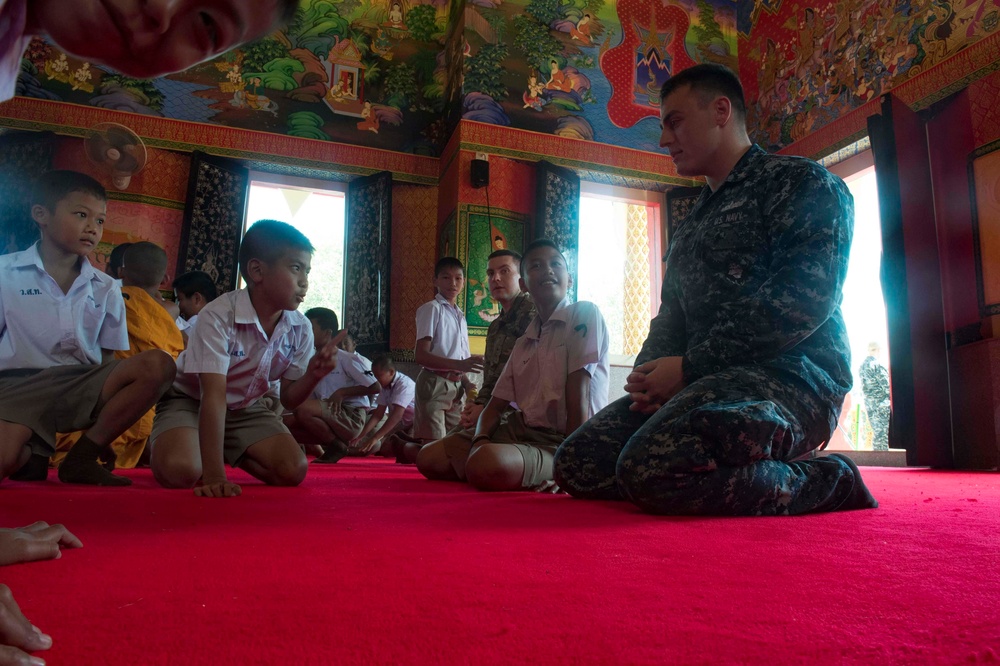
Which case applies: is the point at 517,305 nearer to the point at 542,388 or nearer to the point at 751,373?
the point at 542,388

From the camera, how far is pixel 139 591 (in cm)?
83

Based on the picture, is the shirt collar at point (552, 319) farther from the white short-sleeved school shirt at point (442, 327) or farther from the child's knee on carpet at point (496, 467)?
the white short-sleeved school shirt at point (442, 327)

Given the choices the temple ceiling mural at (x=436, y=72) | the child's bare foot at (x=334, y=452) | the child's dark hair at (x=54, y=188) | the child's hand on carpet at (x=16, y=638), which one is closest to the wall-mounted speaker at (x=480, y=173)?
the temple ceiling mural at (x=436, y=72)

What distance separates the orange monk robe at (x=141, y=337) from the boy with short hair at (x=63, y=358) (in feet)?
1.93

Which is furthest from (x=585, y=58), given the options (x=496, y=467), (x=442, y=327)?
(x=496, y=467)

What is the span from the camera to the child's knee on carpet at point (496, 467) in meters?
2.40

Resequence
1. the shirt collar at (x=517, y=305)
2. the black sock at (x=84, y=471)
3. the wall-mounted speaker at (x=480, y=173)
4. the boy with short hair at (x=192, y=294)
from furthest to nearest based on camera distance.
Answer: the wall-mounted speaker at (x=480, y=173) → the boy with short hair at (x=192, y=294) → the shirt collar at (x=517, y=305) → the black sock at (x=84, y=471)

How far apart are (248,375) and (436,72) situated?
21.3ft

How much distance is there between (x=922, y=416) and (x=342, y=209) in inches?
235

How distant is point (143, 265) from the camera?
3.62 metres

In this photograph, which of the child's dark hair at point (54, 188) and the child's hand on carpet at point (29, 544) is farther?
the child's dark hair at point (54, 188)

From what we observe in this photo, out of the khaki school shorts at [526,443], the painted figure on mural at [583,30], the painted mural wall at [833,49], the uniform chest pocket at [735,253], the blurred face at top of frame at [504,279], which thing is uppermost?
the painted figure on mural at [583,30]

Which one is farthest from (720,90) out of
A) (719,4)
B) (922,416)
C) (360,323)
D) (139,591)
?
(719,4)

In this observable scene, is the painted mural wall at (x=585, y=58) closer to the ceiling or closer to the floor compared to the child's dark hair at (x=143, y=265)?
closer to the ceiling
